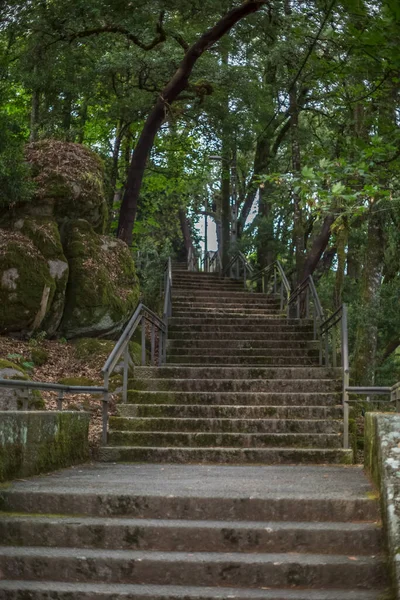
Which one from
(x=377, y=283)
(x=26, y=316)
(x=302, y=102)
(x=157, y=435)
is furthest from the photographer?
(x=302, y=102)

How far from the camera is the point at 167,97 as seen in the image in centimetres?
1623

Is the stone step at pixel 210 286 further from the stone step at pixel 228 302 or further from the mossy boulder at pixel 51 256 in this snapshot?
the mossy boulder at pixel 51 256

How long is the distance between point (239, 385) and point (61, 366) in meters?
3.08

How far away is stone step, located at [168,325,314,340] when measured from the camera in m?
14.4

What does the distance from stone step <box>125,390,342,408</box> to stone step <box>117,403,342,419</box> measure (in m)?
0.21

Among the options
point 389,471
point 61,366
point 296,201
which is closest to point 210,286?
point 296,201

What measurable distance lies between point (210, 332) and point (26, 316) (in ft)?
12.3

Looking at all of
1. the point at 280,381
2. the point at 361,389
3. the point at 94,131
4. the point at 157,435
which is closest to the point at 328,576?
the point at 361,389

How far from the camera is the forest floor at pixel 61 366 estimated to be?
35.6ft

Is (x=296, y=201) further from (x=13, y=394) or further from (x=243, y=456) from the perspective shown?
(x=243, y=456)

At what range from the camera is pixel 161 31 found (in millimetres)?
15406

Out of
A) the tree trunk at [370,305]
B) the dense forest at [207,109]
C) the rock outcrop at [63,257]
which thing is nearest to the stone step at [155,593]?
the dense forest at [207,109]

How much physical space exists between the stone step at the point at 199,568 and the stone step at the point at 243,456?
4044 mm

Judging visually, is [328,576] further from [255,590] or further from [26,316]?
[26,316]
